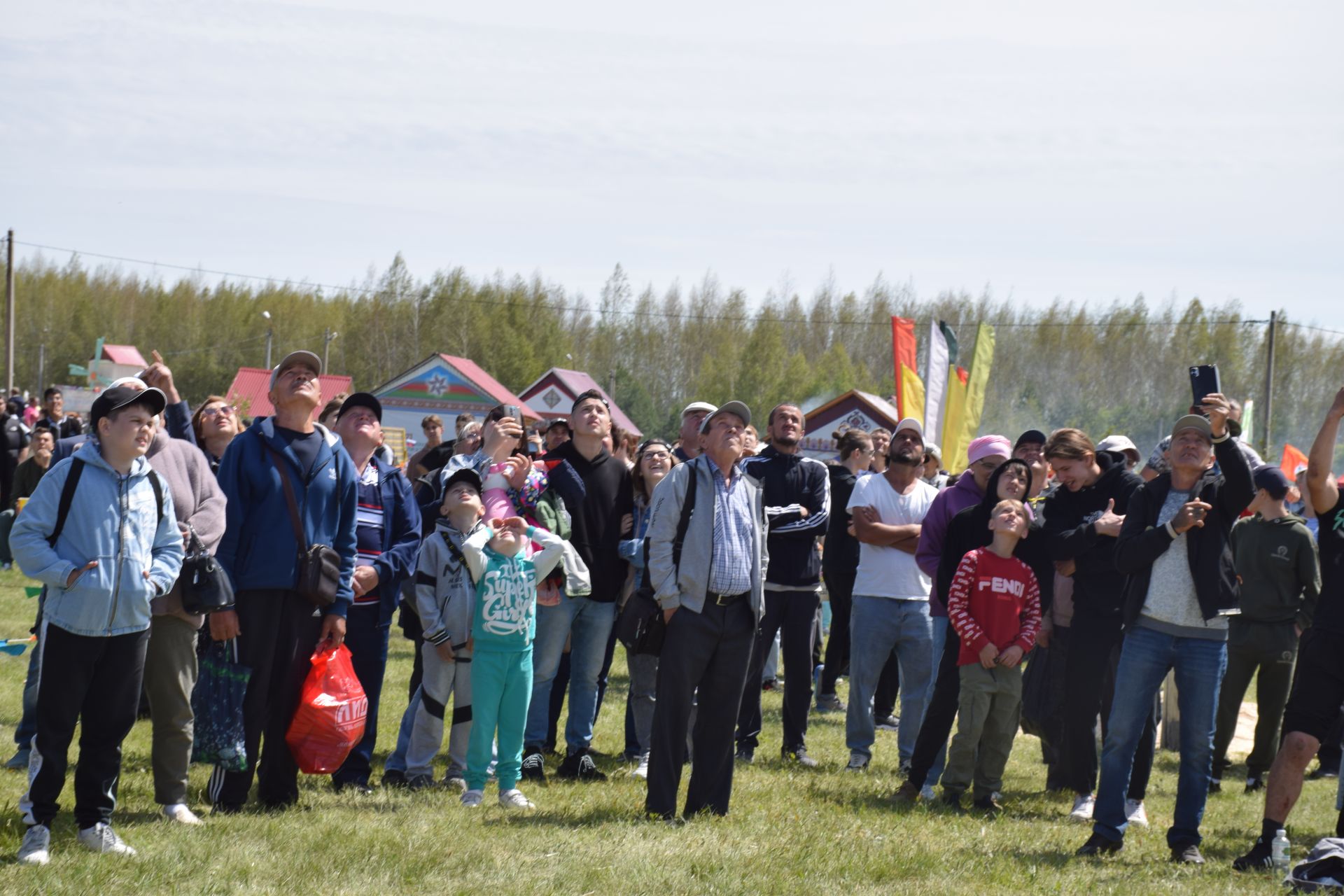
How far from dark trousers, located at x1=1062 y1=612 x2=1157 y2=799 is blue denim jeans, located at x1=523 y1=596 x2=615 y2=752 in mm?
2701

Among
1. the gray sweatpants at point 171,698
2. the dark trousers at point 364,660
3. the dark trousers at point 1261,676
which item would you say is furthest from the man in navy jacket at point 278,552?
the dark trousers at point 1261,676

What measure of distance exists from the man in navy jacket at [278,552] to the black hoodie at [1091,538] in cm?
384

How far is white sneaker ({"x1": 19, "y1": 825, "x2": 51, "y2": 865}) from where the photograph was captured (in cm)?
496

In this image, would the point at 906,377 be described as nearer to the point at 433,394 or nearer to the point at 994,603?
the point at 994,603

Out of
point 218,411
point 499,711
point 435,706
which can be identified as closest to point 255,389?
point 218,411

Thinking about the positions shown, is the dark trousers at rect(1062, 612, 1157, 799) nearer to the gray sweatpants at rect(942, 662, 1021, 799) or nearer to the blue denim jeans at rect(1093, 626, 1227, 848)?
the gray sweatpants at rect(942, 662, 1021, 799)

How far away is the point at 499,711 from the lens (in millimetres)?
6684

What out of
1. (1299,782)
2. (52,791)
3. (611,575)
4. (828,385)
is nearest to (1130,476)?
(1299,782)

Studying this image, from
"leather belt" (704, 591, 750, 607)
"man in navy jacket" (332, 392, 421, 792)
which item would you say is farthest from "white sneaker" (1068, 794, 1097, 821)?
"man in navy jacket" (332, 392, 421, 792)

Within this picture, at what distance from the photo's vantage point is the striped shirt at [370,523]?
6750mm

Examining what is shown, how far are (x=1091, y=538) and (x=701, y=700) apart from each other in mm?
2287

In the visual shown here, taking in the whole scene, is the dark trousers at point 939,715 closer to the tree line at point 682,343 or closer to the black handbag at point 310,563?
the black handbag at point 310,563

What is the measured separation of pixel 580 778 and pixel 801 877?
230 cm

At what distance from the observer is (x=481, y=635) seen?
663cm
